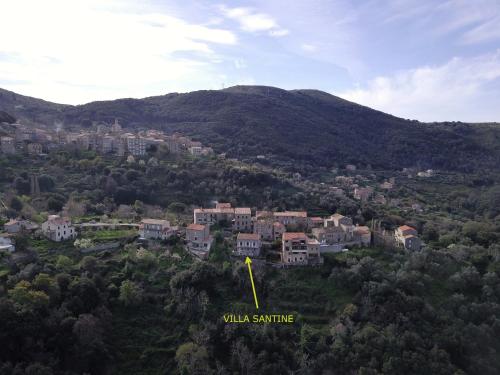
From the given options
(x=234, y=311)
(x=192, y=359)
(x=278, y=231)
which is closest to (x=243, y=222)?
(x=278, y=231)

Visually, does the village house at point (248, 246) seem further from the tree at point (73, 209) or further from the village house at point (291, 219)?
the tree at point (73, 209)

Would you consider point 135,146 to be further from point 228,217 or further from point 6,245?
point 6,245

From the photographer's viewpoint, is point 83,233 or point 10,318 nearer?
point 10,318

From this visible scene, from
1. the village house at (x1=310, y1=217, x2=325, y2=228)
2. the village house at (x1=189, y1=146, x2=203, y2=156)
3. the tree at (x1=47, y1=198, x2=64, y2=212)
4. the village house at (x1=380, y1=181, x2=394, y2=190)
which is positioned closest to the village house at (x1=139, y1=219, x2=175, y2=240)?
the tree at (x1=47, y1=198, x2=64, y2=212)

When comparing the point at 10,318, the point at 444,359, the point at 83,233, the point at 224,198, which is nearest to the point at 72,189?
the point at 83,233

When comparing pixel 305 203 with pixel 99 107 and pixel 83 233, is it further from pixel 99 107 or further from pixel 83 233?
pixel 99 107
